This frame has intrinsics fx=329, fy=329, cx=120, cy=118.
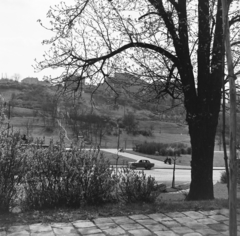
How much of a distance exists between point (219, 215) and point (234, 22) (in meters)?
5.08

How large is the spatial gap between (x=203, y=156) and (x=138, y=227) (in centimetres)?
497

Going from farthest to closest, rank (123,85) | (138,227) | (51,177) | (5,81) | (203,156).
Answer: (5,81), (123,85), (203,156), (51,177), (138,227)

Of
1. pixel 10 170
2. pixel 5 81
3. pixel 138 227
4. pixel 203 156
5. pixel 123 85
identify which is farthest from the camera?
pixel 5 81

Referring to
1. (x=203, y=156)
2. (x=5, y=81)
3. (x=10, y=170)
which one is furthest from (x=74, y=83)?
(x=5, y=81)

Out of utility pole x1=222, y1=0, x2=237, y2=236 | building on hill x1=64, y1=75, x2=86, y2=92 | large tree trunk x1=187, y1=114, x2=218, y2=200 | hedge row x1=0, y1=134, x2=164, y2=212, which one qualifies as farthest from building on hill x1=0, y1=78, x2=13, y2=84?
utility pole x1=222, y1=0, x2=237, y2=236

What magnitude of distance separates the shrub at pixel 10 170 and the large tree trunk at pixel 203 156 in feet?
17.2

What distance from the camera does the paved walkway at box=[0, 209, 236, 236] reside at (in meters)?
4.30

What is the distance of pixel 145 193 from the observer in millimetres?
6242

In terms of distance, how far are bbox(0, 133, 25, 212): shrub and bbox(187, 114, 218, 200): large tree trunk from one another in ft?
17.2

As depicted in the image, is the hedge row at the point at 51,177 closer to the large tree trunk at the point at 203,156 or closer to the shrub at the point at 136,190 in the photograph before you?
the shrub at the point at 136,190

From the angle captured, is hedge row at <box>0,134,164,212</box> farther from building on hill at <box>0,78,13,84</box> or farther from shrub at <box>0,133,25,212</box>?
building on hill at <box>0,78,13,84</box>

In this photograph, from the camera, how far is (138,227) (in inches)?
182

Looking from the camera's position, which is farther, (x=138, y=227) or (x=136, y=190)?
(x=136, y=190)

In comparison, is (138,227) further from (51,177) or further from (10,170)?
(10,170)
